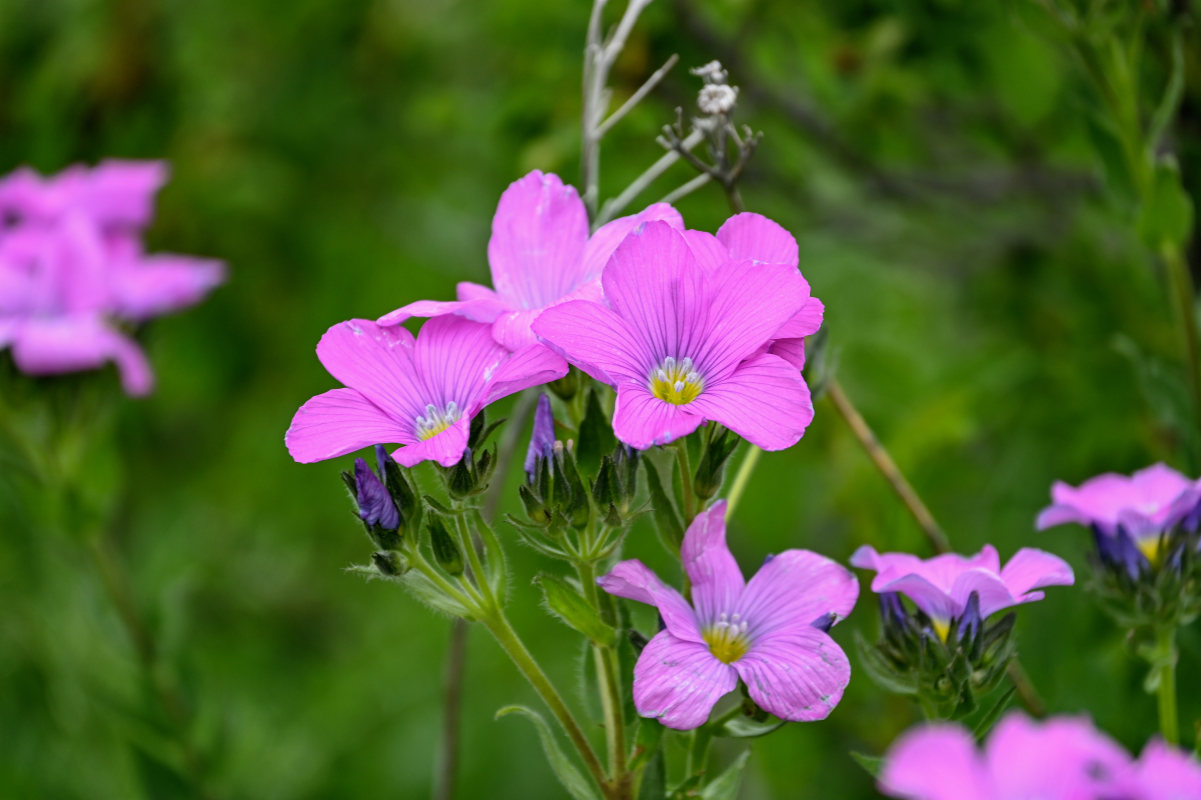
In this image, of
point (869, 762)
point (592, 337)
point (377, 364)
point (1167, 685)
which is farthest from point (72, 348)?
point (1167, 685)

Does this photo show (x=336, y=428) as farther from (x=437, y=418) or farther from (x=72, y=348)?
(x=72, y=348)

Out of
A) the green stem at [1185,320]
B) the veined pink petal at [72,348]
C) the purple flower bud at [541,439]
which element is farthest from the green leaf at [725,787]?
the veined pink petal at [72,348]


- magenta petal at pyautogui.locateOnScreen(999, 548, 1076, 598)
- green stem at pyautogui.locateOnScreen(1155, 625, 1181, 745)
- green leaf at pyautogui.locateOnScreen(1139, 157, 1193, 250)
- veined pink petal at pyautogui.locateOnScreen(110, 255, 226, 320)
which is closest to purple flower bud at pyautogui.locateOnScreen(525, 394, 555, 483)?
magenta petal at pyautogui.locateOnScreen(999, 548, 1076, 598)

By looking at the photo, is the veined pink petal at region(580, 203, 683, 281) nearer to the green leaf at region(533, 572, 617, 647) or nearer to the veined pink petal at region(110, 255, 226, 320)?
the green leaf at region(533, 572, 617, 647)

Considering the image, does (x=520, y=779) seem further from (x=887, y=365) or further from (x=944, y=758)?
(x=944, y=758)

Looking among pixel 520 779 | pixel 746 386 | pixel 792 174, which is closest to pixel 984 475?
pixel 792 174

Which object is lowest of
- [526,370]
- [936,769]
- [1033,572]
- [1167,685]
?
[1167,685]
